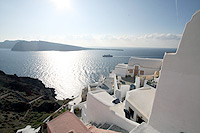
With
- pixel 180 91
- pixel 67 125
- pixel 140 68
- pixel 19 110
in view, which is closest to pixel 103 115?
pixel 67 125

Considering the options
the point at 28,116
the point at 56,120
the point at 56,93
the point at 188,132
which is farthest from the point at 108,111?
the point at 56,93

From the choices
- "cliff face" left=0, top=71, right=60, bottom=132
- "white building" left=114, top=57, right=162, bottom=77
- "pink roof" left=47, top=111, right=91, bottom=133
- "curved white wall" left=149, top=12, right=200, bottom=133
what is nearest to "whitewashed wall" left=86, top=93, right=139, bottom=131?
"pink roof" left=47, top=111, right=91, bottom=133

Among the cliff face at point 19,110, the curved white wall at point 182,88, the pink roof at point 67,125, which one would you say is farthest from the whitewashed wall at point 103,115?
the cliff face at point 19,110

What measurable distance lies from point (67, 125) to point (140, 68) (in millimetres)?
17709

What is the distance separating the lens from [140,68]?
2130 centimetres

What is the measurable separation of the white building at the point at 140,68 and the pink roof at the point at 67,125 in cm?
1583

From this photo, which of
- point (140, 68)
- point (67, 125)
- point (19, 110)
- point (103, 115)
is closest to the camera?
point (67, 125)

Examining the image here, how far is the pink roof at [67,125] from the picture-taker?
713cm

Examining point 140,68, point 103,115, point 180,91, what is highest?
point 180,91

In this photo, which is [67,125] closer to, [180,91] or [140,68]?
[180,91]

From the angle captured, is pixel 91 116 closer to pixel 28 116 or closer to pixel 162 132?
pixel 162 132

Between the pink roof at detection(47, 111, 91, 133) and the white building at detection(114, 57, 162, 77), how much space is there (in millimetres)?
15832

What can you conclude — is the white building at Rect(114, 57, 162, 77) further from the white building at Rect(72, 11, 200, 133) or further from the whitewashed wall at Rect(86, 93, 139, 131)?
the white building at Rect(72, 11, 200, 133)

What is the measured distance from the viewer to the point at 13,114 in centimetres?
2489
